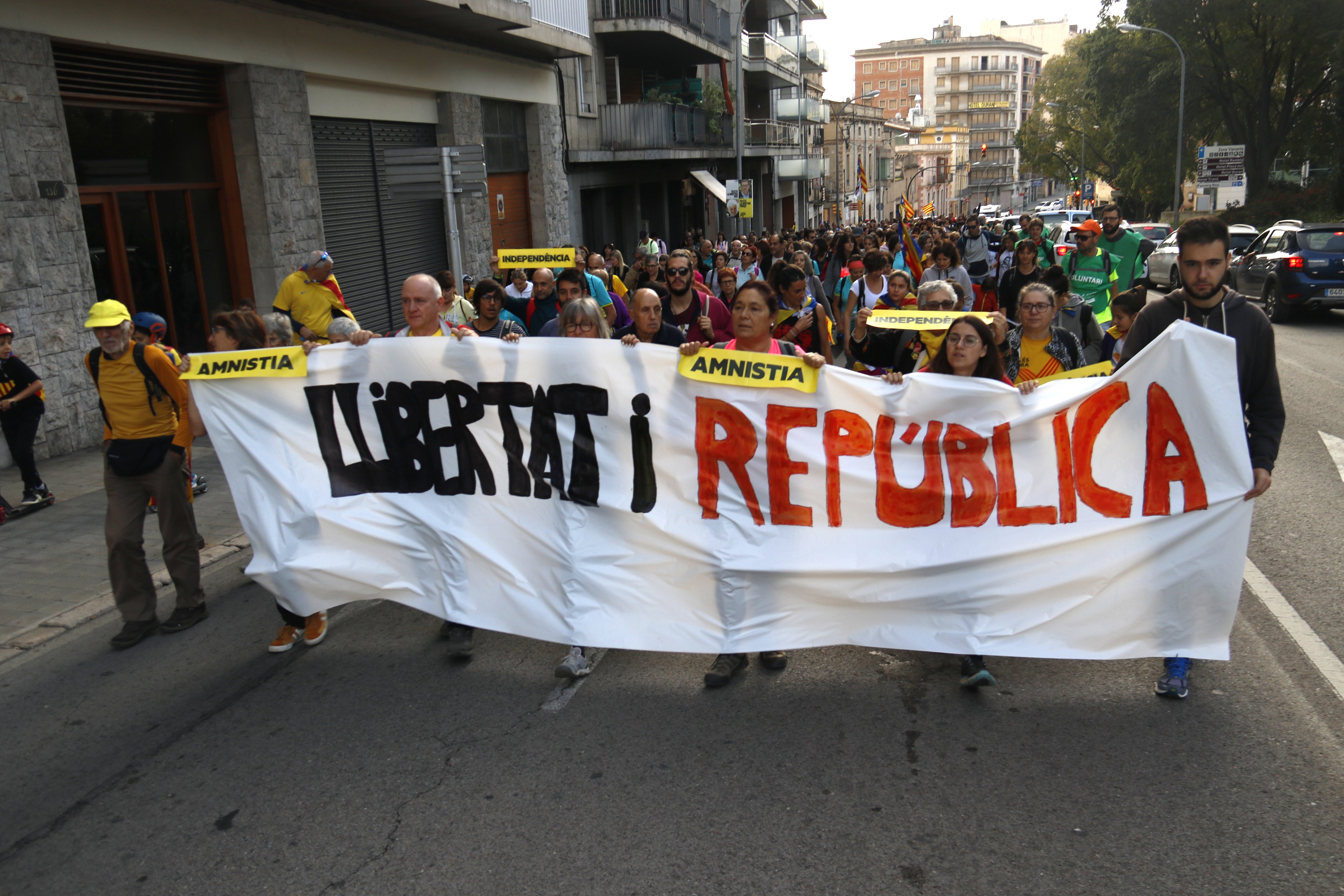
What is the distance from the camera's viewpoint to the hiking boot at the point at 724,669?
4711 millimetres

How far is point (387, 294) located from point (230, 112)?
440 centimetres

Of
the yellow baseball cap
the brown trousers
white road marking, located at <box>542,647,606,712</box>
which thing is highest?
the yellow baseball cap

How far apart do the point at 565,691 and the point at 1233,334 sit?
3384 millimetres

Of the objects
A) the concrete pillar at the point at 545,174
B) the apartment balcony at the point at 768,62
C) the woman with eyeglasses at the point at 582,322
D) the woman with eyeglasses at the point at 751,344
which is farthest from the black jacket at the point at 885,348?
the apartment balcony at the point at 768,62

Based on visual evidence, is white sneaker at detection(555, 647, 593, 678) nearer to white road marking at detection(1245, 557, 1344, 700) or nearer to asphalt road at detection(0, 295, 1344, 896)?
asphalt road at detection(0, 295, 1344, 896)

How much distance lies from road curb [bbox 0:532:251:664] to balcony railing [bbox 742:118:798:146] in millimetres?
33898

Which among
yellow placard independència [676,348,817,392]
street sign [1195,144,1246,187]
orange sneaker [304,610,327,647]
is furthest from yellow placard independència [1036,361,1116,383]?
Result: street sign [1195,144,1246,187]

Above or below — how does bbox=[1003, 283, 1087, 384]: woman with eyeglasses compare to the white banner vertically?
above

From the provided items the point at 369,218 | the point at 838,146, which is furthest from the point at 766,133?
the point at 369,218

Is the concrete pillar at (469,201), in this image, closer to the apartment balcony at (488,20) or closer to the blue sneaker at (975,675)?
the apartment balcony at (488,20)

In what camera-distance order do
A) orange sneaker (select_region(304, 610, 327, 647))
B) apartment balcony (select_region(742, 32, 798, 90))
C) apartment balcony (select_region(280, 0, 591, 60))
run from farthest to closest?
apartment balcony (select_region(742, 32, 798, 90))
apartment balcony (select_region(280, 0, 591, 60))
orange sneaker (select_region(304, 610, 327, 647))

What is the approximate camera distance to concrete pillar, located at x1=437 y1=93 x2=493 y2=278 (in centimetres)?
1812

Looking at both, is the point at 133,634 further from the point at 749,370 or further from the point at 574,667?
the point at 749,370

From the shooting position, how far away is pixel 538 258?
11.1 metres
